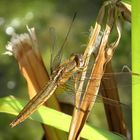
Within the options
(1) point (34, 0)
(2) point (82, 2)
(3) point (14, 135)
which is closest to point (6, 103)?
(3) point (14, 135)

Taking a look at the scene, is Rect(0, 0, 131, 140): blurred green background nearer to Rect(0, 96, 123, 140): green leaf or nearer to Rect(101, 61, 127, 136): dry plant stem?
Rect(101, 61, 127, 136): dry plant stem

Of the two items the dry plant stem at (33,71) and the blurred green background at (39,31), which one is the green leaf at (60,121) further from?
the blurred green background at (39,31)

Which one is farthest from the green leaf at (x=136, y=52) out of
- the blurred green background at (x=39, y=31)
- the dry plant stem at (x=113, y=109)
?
the blurred green background at (x=39, y=31)

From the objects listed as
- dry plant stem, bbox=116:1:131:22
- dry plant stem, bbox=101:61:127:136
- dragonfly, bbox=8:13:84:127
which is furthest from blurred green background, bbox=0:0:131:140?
dry plant stem, bbox=116:1:131:22

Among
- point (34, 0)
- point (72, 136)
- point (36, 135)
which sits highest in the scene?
point (72, 136)

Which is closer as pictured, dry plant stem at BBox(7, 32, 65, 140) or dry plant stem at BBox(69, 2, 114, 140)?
dry plant stem at BBox(69, 2, 114, 140)

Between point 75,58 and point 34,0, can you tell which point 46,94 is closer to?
point 75,58
